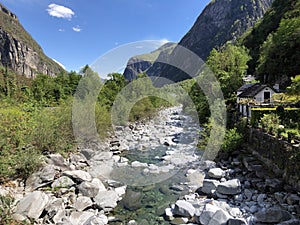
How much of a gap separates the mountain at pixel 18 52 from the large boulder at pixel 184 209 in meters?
96.6

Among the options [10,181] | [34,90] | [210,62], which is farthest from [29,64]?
[10,181]

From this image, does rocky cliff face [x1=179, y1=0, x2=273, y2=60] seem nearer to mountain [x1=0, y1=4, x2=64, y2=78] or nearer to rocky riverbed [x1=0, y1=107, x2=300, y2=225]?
mountain [x1=0, y1=4, x2=64, y2=78]

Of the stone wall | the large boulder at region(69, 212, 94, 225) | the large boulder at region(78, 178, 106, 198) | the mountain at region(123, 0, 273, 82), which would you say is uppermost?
the mountain at region(123, 0, 273, 82)

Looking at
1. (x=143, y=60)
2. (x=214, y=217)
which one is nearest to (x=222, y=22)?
(x=143, y=60)

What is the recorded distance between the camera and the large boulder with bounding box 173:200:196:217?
19.8ft

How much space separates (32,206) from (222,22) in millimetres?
126058

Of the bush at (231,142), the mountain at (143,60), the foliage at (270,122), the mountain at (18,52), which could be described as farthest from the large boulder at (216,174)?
the mountain at (18,52)

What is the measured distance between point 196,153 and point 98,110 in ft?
21.7

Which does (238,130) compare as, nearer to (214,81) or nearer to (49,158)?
(214,81)

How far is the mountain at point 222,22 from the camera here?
329 ft

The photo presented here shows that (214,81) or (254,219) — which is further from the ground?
(214,81)

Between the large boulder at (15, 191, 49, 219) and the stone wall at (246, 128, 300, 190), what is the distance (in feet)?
22.4

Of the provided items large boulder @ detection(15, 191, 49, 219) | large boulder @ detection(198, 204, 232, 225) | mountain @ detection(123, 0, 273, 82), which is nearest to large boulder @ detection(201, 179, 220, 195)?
large boulder @ detection(198, 204, 232, 225)

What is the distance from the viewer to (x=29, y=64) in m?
104
